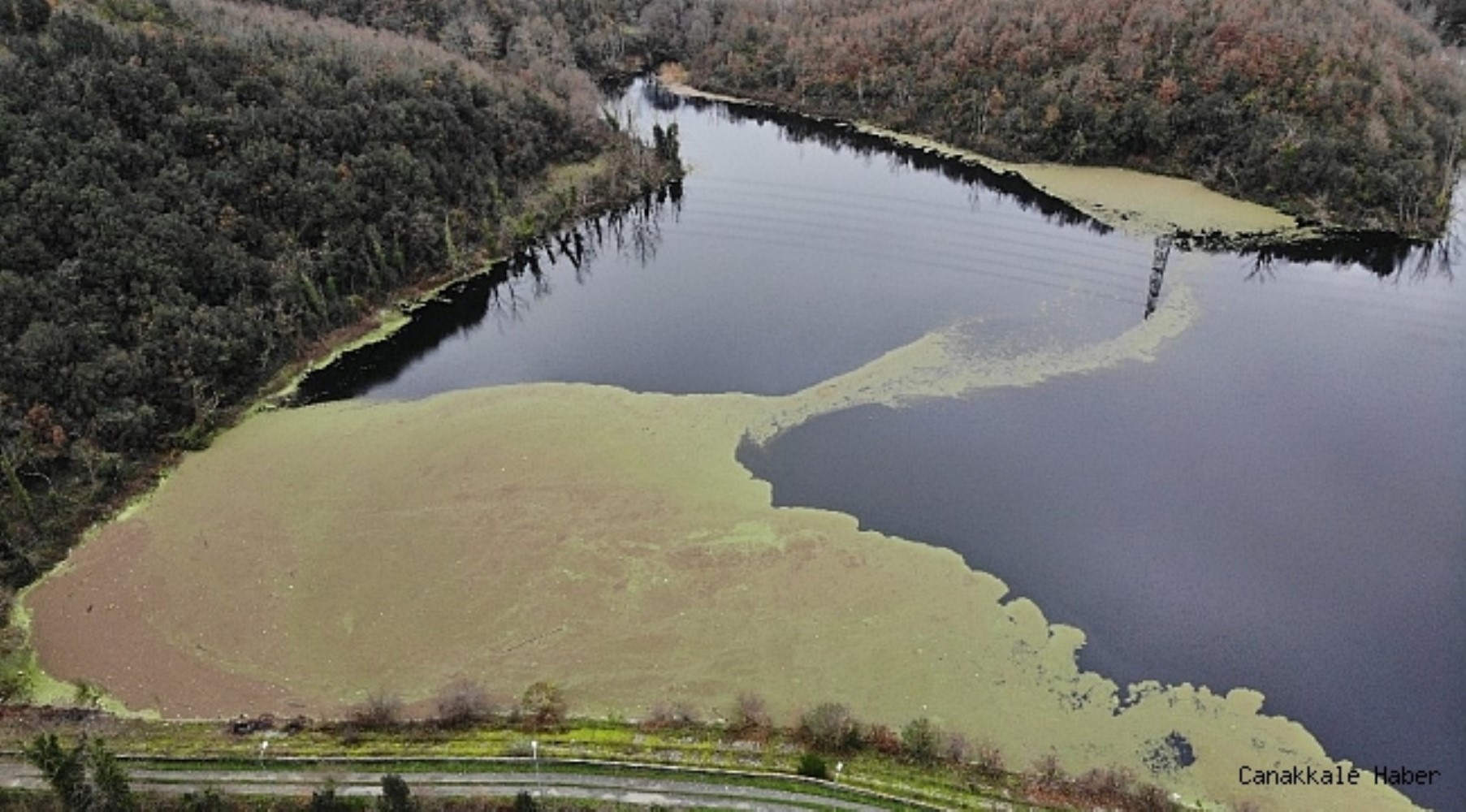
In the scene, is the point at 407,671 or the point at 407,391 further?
the point at 407,391

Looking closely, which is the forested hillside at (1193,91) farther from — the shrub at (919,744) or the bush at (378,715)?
the bush at (378,715)

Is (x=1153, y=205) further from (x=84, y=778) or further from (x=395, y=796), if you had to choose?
(x=84, y=778)

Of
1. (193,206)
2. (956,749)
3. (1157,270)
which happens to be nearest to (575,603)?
(956,749)

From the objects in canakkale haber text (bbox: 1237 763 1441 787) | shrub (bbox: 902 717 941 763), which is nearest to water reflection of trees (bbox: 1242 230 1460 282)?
canakkale haber text (bbox: 1237 763 1441 787)

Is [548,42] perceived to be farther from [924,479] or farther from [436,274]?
[924,479]

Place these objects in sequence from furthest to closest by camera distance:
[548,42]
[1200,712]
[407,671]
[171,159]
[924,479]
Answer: [548,42]
[171,159]
[924,479]
[407,671]
[1200,712]

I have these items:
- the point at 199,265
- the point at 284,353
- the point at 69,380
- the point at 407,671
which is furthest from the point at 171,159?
the point at 407,671
